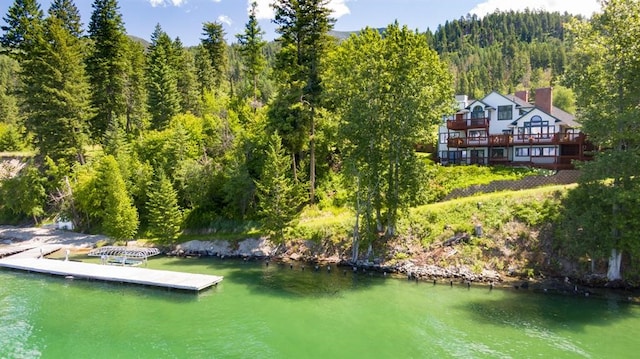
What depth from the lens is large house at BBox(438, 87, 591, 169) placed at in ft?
137

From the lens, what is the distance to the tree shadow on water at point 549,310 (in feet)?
68.4

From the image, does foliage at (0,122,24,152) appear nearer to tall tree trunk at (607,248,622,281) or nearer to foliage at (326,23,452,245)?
foliage at (326,23,452,245)

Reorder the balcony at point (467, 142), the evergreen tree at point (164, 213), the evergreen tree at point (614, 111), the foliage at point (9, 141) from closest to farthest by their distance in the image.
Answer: the evergreen tree at point (614, 111)
the evergreen tree at point (164, 213)
the balcony at point (467, 142)
the foliage at point (9, 141)

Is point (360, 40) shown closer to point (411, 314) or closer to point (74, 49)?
point (411, 314)

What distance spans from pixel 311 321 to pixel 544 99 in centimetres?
4010

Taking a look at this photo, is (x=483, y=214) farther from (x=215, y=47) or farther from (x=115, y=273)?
(x=215, y=47)

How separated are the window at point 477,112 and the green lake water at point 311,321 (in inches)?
1108

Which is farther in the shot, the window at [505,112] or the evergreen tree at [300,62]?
the window at [505,112]

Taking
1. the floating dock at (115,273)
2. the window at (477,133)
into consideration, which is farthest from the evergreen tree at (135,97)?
the window at (477,133)

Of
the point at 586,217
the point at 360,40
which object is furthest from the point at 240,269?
the point at 586,217

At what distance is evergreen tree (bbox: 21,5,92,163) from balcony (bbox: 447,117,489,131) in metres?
42.2

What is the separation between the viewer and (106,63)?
51031 millimetres

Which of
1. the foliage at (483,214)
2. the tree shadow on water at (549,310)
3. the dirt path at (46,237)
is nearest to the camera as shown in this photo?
the tree shadow on water at (549,310)

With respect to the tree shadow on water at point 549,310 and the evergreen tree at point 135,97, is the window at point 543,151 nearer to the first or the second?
the tree shadow on water at point 549,310
